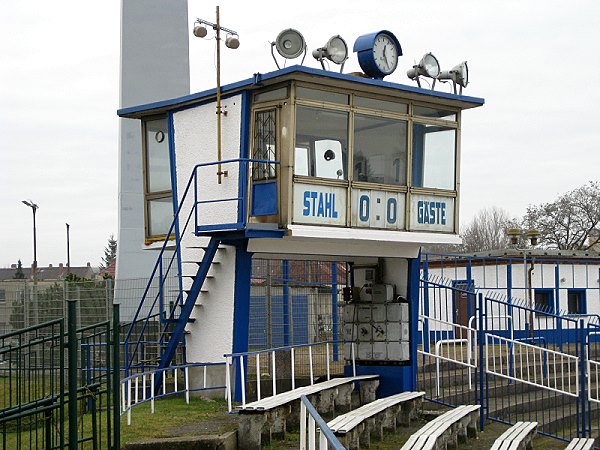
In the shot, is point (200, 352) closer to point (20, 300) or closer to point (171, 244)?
point (171, 244)

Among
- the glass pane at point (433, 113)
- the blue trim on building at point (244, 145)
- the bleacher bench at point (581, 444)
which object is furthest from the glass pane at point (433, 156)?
the bleacher bench at point (581, 444)

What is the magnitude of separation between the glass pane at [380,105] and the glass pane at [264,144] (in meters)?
1.53

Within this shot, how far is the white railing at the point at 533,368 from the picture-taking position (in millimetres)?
15297

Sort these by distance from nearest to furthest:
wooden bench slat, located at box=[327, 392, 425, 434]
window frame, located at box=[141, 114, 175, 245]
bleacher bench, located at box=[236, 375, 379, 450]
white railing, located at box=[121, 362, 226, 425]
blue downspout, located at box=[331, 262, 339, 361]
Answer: wooden bench slat, located at box=[327, 392, 425, 434], bleacher bench, located at box=[236, 375, 379, 450], white railing, located at box=[121, 362, 226, 425], window frame, located at box=[141, 114, 175, 245], blue downspout, located at box=[331, 262, 339, 361]

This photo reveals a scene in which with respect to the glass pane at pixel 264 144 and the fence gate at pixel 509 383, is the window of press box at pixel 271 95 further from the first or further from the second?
the fence gate at pixel 509 383

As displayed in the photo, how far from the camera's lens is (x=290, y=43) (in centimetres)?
1455

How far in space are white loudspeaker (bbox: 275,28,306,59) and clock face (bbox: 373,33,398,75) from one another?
1.34 m

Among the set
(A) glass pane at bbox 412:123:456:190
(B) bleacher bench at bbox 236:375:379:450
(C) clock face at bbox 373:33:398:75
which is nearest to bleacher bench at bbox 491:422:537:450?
(B) bleacher bench at bbox 236:375:379:450

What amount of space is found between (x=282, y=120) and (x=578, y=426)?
6.85 metres

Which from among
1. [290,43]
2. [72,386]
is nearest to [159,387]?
[290,43]

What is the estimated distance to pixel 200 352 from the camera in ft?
49.4

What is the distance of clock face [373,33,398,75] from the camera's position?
15195mm

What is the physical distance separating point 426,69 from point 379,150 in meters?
1.78

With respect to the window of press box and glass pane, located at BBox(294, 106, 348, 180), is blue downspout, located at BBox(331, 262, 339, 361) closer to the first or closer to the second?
glass pane, located at BBox(294, 106, 348, 180)
